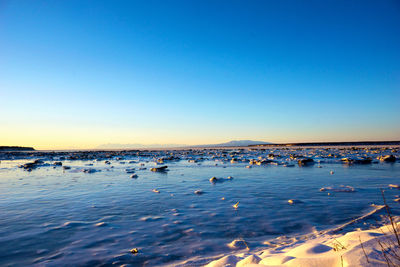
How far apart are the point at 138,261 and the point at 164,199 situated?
3.71 m

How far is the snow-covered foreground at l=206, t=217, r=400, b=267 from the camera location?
7.11 ft

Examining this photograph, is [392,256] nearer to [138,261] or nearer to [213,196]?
[138,261]

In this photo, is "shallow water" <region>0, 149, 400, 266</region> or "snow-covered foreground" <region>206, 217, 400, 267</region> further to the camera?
"shallow water" <region>0, 149, 400, 266</region>

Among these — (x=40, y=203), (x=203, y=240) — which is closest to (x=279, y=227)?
(x=203, y=240)

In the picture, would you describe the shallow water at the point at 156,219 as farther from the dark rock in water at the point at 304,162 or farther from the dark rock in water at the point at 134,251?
the dark rock in water at the point at 304,162

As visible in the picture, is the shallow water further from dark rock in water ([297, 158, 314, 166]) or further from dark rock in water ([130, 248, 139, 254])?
dark rock in water ([297, 158, 314, 166])

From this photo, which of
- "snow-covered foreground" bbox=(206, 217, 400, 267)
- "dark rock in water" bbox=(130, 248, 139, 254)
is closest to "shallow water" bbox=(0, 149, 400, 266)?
"dark rock in water" bbox=(130, 248, 139, 254)

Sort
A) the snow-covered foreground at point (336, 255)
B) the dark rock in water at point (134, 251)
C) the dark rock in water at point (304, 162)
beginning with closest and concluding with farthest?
1. the snow-covered foreground at point (336, 255)
2. the dark rock in water at point (134, 251)
3. the dark rock in water at point (304, 162)

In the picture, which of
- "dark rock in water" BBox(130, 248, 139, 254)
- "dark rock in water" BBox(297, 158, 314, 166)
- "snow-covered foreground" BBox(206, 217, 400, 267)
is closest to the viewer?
"snow-covered foreground" BBox(206, 217, 400, 267)

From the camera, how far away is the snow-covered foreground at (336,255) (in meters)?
2.17

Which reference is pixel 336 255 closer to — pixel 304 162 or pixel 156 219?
pixel 156 219

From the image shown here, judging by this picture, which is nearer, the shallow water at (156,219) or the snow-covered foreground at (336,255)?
the snow-covered foreground at (336,255)

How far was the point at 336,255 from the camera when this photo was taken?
2.40 meters

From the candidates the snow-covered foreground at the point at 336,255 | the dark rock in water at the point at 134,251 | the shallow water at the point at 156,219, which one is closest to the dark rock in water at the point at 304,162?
the shallow water at the point at 156,219
